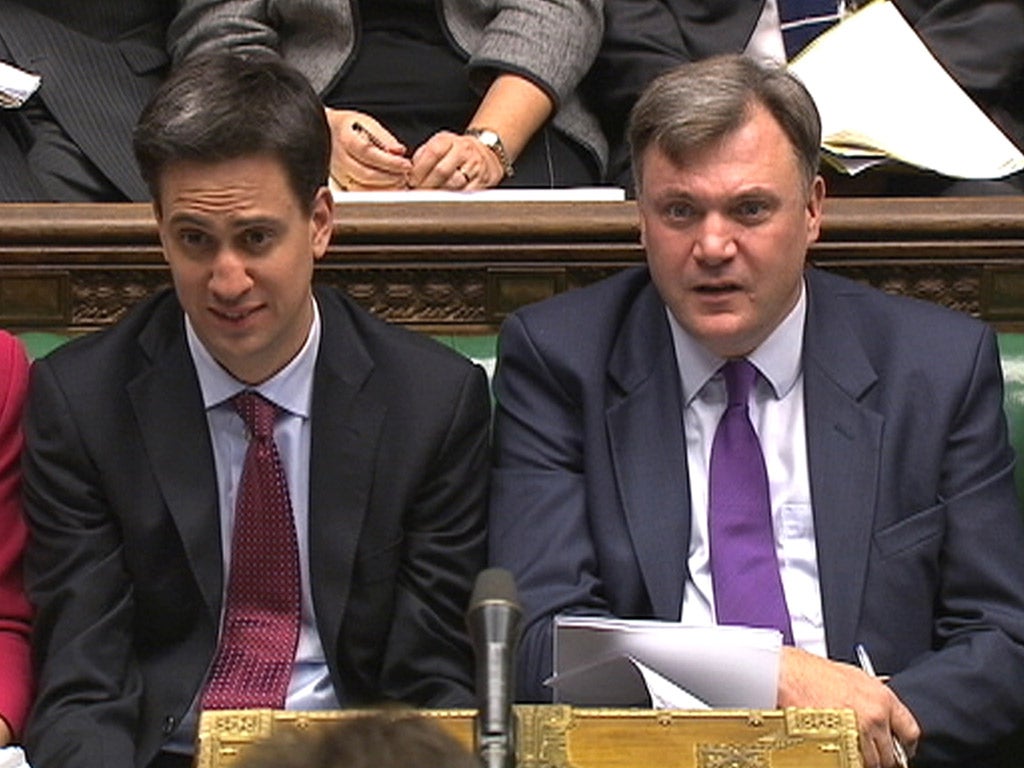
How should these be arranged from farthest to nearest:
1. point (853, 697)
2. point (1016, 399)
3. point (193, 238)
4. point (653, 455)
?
1. point (1016, 399)
2. point (653, 455)
3. point (193, 238)
4. point (853, 697)

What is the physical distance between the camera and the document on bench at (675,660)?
1.86m

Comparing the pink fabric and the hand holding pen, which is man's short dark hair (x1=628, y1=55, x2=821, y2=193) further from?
the pink fabric

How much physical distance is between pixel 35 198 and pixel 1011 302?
1.27 metres

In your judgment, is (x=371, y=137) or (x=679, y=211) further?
(x=371, y=137)

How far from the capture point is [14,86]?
280 centimetres

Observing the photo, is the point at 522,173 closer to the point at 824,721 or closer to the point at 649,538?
the point at 649,538

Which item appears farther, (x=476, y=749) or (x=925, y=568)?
(x=925, y=568)

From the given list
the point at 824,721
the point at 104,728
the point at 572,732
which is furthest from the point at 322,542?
the point at 824,721

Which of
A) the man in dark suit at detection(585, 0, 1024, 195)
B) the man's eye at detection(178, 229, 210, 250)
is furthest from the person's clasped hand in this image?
the man's eye at detection(178, 229, 210, 250)

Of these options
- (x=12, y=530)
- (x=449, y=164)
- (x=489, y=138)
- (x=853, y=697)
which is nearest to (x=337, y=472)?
(x=12, y=530)

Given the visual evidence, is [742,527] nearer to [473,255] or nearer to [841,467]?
[841,467]

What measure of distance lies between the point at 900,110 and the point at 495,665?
163 centimetres

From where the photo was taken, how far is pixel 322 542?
2117mm

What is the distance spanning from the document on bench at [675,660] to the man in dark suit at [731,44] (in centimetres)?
121
